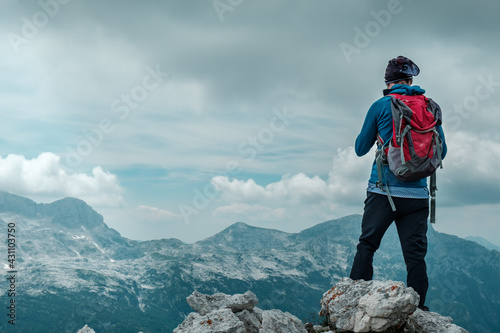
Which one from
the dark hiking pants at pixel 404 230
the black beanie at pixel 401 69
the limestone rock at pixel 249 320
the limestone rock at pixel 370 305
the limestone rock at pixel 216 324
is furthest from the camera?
the limestone rock at pixel 249 320

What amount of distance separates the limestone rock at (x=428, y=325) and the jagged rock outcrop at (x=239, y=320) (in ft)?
7.25

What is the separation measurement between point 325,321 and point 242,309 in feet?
6.61

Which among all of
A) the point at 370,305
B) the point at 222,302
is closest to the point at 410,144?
the point at 370,305

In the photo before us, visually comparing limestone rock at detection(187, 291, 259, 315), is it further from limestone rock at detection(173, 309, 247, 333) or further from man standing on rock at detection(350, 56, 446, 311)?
man standing on rock at detection(350, 56, 446, 311)

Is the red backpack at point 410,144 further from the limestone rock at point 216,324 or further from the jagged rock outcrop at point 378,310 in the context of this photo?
the limestone rock at point 216,324

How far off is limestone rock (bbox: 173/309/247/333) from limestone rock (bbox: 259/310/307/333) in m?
0.47

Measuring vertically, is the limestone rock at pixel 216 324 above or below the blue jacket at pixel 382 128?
below

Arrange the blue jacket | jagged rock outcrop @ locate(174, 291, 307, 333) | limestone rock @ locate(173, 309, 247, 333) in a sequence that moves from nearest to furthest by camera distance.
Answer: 1. limestone rock @ locate(173, 309, 247, 333)
2. jagged rock outcrop @ locate(174, 291, 307, 333)
3. the blue jacket

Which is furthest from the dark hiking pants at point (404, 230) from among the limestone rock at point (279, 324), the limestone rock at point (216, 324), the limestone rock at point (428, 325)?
the limestone rock at point (216, 324)

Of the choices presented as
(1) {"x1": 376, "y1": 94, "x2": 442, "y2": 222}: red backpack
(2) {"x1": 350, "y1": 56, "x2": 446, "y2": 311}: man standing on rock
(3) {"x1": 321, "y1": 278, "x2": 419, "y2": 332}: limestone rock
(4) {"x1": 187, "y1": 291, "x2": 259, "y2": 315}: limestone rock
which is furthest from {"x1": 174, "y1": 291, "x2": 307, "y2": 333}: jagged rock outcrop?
(1) {"x1": 376, "y1": 94, "x2": 442, "y2": 222}: red backpack

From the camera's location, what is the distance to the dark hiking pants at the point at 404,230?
27.8ft

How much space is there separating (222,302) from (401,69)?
7030 mm

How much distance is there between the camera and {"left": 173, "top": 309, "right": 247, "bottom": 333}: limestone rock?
8.05 metres

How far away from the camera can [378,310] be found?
25.0 feet
